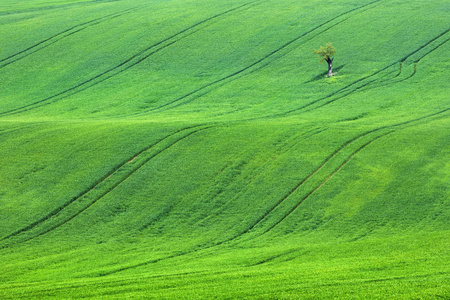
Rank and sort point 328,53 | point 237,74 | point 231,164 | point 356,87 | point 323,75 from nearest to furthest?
1. point 231,164
2. point 356,87
3. point 328,53
4. point 323,75
5. point 237,74

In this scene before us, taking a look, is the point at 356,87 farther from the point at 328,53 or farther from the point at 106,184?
the point at 106,184

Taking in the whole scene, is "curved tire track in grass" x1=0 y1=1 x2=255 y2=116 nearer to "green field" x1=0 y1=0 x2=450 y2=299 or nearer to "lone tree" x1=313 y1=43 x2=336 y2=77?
"green field" x1=0 y1=0 x2=450 y2=299

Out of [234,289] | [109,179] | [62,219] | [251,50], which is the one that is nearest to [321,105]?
[251,50]

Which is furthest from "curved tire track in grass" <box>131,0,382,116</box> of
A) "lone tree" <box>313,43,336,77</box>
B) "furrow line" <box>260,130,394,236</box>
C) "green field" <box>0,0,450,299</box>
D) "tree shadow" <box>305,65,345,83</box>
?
"furrow line" <box>260,130,394,236</box>

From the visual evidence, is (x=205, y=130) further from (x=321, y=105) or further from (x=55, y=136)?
(x=321, y=105)

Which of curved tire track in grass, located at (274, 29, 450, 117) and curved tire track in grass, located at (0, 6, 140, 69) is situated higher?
curved tire track in grass, located at (0, 6, 140, 69)

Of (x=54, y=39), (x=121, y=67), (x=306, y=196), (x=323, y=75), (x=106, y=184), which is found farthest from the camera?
(x=54, y=39)

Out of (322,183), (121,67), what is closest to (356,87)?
(322,183)
